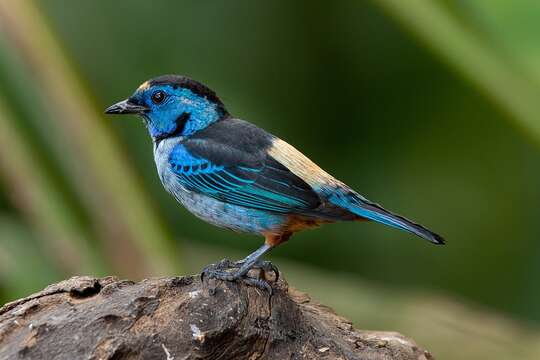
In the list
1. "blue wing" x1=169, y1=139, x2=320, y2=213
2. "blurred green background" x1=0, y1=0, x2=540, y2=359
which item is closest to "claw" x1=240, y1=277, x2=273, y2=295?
"blue wing" x1=169, y1=139, x2=320, y2=213

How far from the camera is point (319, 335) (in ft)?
14.4

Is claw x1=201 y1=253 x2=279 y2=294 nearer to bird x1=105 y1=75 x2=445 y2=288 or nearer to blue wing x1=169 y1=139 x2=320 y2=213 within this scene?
bird x1=105 y1=75 x2=445 y2=288

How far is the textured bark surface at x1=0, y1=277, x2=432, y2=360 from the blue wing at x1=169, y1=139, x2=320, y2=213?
19.9 inches

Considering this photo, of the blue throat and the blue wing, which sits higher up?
the blue throat

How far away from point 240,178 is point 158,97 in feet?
2.39

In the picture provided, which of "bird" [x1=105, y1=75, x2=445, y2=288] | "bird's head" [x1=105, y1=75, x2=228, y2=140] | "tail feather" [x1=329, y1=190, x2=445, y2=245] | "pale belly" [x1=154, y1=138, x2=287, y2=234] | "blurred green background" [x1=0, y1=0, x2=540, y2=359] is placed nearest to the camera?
"tail feather" [x1=329, y1=190, x2=445, y2=245]

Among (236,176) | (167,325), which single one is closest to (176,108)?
(236,176)

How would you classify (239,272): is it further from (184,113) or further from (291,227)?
(184,113)

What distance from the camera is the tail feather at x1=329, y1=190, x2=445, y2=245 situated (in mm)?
4590

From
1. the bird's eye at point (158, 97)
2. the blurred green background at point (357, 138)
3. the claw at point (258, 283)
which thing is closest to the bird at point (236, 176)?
the bird's eye at point (158, 97)

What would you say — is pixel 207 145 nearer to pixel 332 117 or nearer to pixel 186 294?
pixel 186 294

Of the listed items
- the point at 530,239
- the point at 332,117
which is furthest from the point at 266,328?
the point at 530,239

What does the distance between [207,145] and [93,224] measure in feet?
3.94

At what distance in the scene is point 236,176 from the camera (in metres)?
5.03
